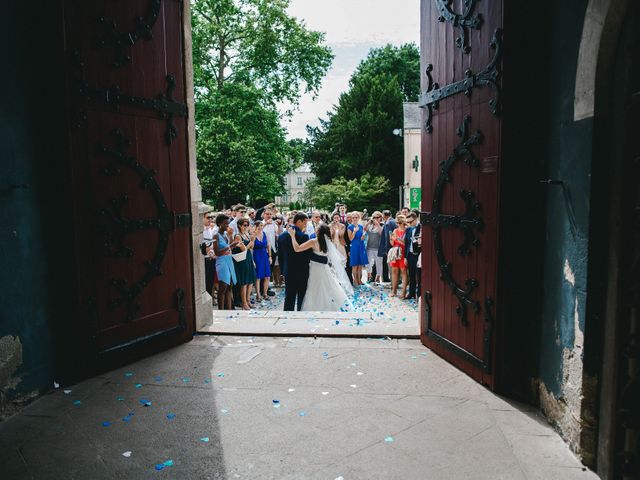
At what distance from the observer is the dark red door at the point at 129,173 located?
4.30 meters

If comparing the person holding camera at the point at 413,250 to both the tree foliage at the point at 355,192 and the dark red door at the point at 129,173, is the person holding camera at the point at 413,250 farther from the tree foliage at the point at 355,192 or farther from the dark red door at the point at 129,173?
the tree foliage at the point at 355,192

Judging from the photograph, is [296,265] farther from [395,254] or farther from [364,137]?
[364,137]

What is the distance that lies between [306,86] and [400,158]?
39.0 ft

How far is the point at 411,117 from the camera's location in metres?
31.2

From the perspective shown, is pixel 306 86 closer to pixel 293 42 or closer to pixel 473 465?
pixel 293 42

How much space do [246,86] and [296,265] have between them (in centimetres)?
1731

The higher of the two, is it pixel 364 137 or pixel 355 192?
pixel 364 137

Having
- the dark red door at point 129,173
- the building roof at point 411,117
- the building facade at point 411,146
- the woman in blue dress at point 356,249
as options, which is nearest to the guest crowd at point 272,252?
the woman in blue dress at point 356,249

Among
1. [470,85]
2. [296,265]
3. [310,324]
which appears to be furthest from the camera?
[296,265]

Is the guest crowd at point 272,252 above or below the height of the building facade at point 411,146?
below

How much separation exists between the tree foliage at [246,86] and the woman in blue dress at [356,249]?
10982 millimetres

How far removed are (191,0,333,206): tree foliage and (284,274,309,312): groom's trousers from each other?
566 inches

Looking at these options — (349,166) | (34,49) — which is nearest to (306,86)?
(349,166)

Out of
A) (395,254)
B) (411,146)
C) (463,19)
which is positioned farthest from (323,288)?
(411,146)
